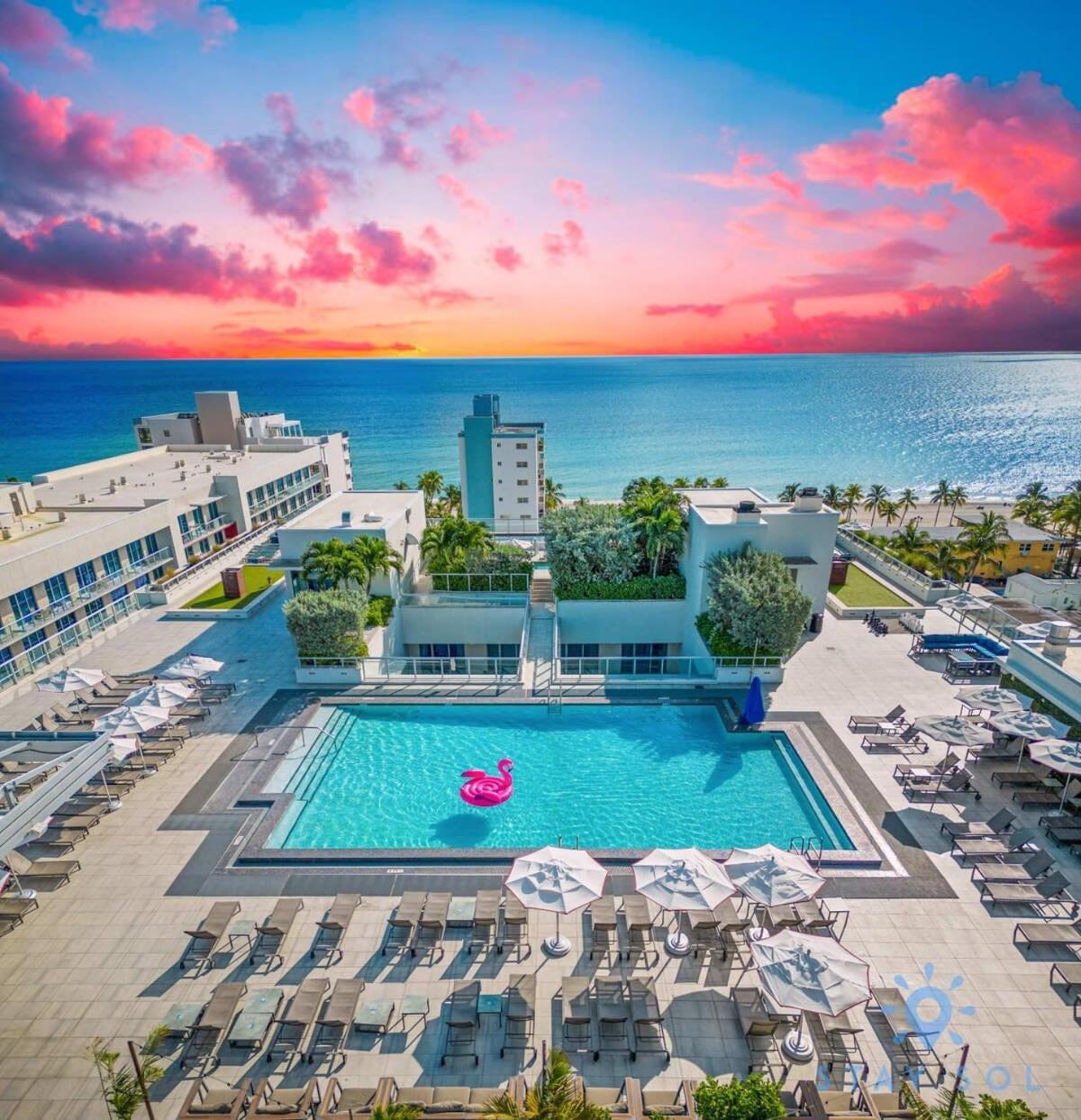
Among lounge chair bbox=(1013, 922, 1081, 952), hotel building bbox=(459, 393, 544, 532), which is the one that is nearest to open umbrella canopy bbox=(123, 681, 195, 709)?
lounge chair bbox=(1013, 922, 1081, 952)

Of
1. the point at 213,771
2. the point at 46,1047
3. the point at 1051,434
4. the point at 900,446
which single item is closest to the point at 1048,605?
the point at 213,771

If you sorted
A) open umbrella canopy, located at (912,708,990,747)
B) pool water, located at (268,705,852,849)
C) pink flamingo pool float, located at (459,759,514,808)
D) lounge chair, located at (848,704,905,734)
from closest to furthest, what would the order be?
pool water, located at (268,705,852,849), pink flamingo pool float, located at (459,759,514,808), open umbrella canopy, located at (912,708,990,747), lounge chair, located at (848,704,905,734)

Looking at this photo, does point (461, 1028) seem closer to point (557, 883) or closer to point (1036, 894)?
point (557, 883)

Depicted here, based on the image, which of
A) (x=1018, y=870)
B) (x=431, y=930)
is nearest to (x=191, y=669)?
(x=431, y=930)

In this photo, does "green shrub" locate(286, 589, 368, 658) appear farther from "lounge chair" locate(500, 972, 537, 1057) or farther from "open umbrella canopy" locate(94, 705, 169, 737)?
"lounge chair" locate(500, 972, 537, 1057)

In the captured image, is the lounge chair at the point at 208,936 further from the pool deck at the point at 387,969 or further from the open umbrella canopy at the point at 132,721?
the open umbrella canopy at the point at 132,721
